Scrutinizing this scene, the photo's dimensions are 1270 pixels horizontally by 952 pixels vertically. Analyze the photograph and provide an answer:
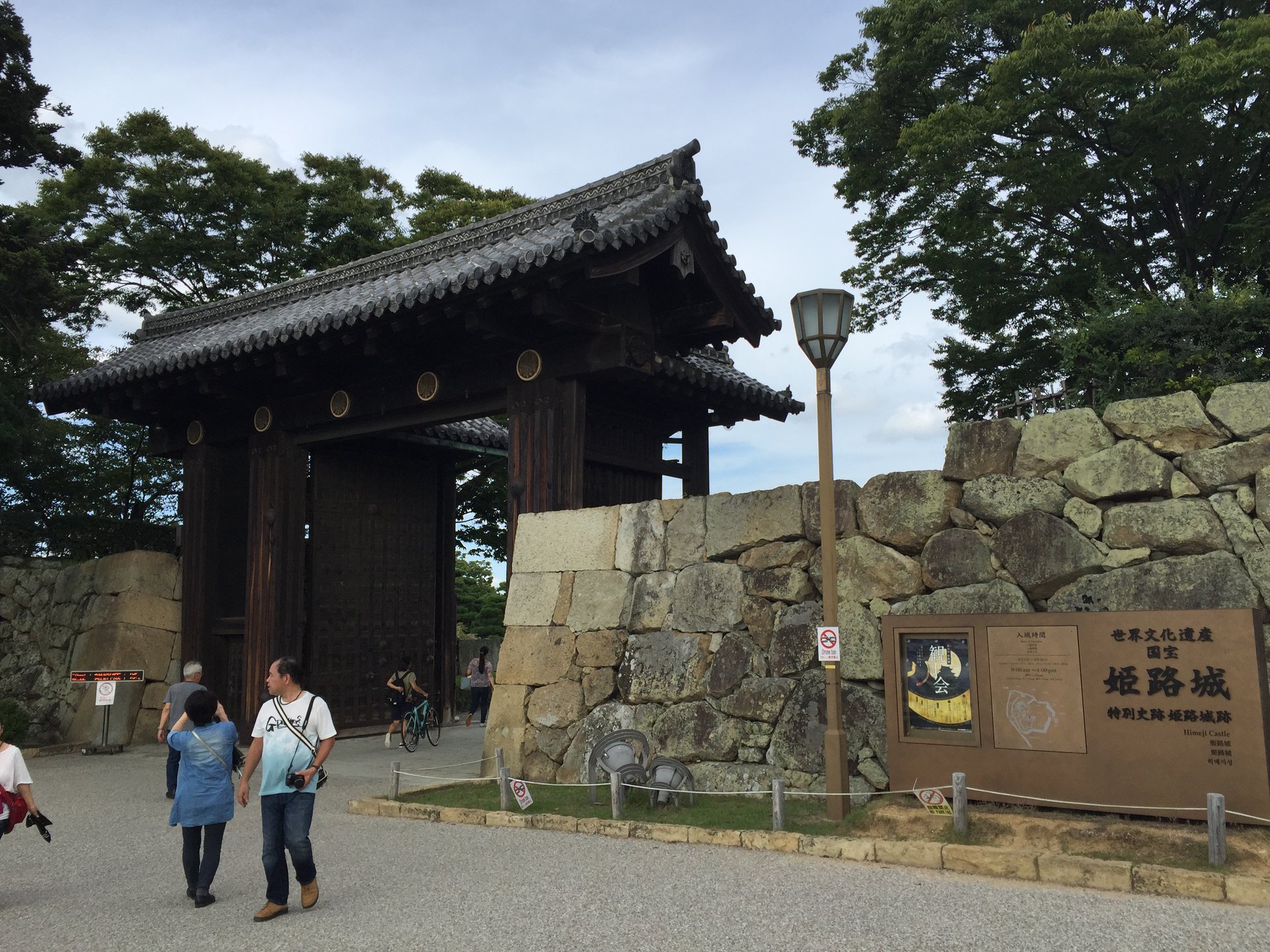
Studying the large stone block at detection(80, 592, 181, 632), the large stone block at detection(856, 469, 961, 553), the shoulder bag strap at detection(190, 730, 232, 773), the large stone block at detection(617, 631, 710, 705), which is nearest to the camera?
the shoulder bag strap at detection(190, 730, 232, 773)

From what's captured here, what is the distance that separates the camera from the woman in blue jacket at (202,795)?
21.3 feet

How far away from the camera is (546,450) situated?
1225 cm

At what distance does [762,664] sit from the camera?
9.42m

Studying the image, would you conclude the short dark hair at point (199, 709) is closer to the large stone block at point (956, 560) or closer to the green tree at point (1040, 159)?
the large stone block at point (956, 560)

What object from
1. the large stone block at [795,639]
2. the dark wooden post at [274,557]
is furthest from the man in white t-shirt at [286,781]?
the dark wooden post at [274,557]

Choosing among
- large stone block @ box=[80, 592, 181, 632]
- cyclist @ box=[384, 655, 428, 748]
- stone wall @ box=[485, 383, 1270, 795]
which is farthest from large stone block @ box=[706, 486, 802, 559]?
large stone block @ box=[80, 592, 181, 632]

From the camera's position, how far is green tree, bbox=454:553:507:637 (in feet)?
102

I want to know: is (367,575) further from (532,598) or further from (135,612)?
(532,598)

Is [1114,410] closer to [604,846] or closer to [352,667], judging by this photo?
[604,846]

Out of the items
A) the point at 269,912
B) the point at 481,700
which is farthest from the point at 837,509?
the point at 481,700

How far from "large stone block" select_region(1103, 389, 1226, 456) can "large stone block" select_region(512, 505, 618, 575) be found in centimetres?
501

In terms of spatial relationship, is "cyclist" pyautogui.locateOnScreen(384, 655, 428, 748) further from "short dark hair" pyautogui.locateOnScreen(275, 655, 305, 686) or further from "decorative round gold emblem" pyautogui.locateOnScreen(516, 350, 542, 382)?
"short dark hair" pyautogui.locateOnScreen(275, 655, 305, 686)

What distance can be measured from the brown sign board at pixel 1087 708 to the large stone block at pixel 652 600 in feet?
8.49

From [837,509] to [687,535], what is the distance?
1.69m
